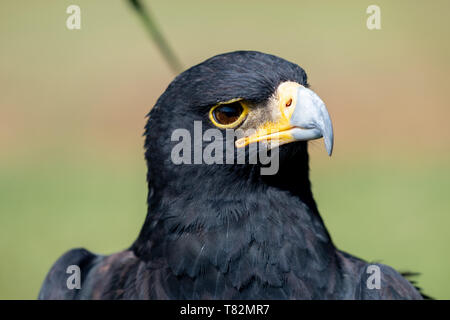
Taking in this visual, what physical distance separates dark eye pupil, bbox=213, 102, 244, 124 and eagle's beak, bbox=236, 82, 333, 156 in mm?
107

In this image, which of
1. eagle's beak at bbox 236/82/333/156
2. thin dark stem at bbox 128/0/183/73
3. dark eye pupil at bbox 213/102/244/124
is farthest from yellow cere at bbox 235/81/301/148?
thin dark stem at bbox 128/0/183/73

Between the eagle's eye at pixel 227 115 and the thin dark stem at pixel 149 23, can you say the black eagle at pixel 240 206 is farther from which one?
the thin dark stem at pixel 149 23

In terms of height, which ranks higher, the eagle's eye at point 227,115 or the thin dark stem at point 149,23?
the thin dark stem at point 149,23

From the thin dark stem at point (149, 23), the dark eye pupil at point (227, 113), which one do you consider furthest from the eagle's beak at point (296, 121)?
the thin dark stem at point (149, 23)

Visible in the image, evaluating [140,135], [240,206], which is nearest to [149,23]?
[240,206]

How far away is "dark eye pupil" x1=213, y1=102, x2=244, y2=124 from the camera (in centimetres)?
286

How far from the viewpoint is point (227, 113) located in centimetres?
287

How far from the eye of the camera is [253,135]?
9.44 ft

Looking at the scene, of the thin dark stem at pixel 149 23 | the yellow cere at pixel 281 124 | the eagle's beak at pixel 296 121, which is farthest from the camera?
the yellow cere at pixel 281 124

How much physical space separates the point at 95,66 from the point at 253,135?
524 inches

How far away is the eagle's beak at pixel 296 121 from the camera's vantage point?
8.85ft

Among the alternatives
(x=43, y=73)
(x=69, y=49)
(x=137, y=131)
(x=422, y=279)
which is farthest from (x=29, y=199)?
(x=69, y=49)

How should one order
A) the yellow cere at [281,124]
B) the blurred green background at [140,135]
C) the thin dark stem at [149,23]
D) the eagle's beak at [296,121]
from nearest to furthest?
the thin dark stem at [149,23]
the eagle's beak at [296,121]
the yellow cere at [281,124]
the blurred green background at [140,135]
